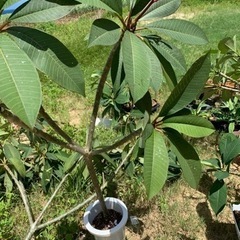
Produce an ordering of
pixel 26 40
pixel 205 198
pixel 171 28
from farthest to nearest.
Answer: pixel 205 198
pixel 171 28
pixel 26 40

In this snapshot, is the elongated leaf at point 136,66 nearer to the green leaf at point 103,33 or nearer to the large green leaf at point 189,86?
the green leaf at point 103,33

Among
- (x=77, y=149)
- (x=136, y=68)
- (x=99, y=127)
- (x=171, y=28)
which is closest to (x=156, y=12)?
(x=171, y=28)

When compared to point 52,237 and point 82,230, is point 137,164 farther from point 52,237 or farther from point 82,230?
point 52,237

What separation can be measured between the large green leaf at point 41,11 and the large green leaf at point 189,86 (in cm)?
36

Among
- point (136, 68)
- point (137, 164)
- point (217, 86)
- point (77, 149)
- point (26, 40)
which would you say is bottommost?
point (137, 164)

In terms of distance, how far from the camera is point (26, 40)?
0.85 metres

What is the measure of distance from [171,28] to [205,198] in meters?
1.27

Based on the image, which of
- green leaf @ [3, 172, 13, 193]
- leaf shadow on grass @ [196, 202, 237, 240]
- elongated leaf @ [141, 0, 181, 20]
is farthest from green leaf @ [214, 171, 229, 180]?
green leaf @ [3, 172, 13, 193]

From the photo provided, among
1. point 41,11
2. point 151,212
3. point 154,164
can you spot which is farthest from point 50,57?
point 151,212

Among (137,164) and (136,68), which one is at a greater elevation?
(136,68)

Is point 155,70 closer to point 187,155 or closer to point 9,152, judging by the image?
point 187,155

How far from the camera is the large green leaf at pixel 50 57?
843 mm

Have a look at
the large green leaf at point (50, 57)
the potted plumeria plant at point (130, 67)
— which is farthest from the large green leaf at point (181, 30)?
the large green leaf at point (50, 57)

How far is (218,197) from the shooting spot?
5.01 feet
